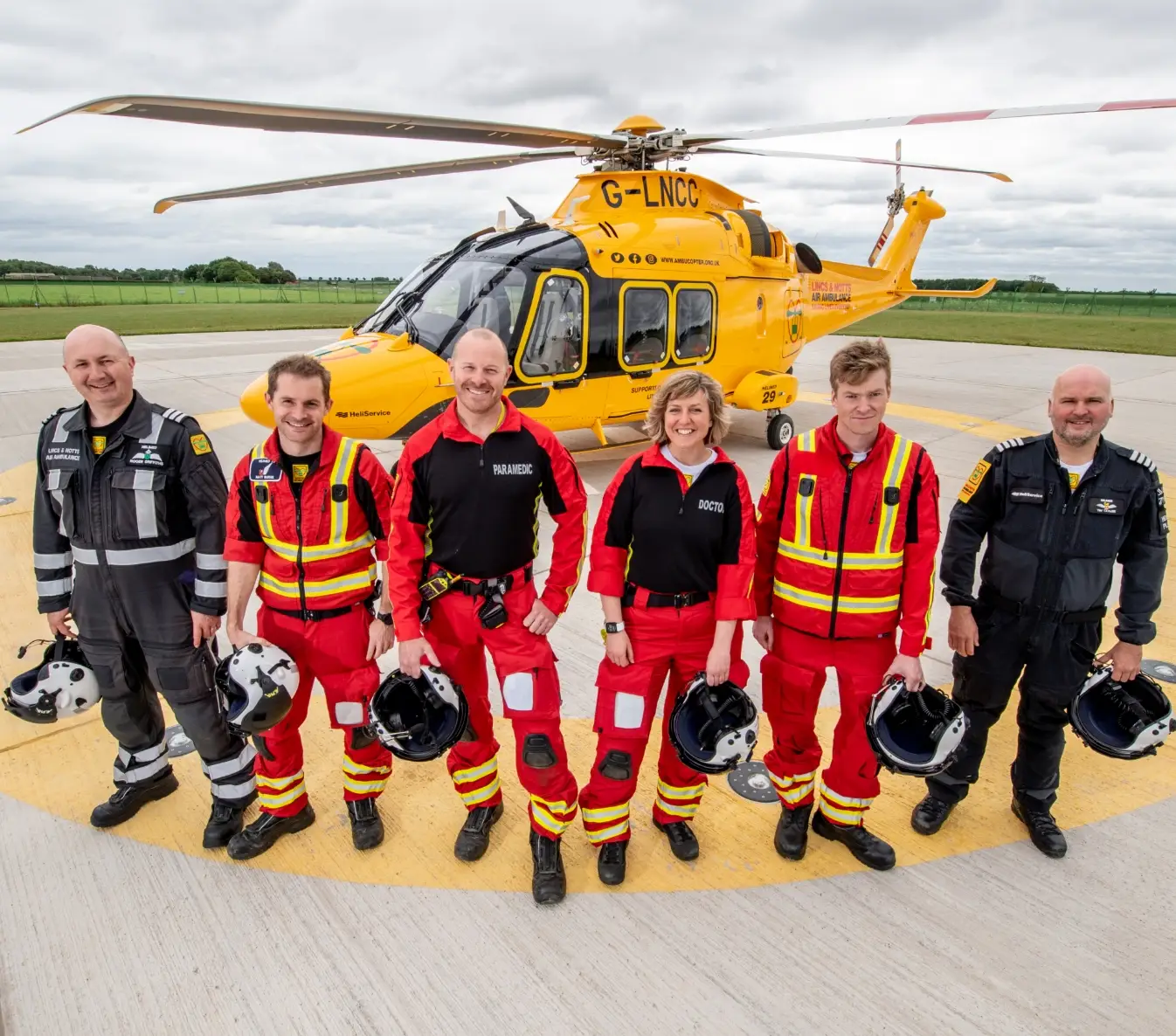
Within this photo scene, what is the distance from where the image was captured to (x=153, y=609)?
2.77 m

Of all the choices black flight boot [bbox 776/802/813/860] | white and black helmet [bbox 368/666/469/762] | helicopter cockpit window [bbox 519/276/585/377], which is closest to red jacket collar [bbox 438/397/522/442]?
white and black helmet [bbox 368/666/469/762]

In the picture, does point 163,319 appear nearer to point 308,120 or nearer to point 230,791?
point 308,120

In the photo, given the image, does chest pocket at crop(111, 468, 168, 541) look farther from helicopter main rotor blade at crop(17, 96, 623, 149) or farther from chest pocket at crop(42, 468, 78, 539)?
helicopter main rotor blade at crop(17, 96, 623, 149)

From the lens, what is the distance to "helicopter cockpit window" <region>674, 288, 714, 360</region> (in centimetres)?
752

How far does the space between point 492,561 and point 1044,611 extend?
2.03 m

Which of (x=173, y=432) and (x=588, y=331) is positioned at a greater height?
(x=588, y=331)

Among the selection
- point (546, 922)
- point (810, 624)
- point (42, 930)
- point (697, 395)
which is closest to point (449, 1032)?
point (546, 922)

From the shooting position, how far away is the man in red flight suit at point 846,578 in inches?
101

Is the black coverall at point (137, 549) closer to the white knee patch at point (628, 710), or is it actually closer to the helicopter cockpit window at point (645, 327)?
the white knee patch at point (628, 710)

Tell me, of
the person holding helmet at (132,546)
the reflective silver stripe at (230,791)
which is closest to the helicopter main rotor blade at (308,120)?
the person holding helmet at (132,546)

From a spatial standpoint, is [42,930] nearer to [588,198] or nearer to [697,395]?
[697,395]

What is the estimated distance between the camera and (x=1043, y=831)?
2920mm

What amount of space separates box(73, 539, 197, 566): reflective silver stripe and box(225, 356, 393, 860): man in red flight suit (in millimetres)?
212

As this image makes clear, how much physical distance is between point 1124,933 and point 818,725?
145 cm
